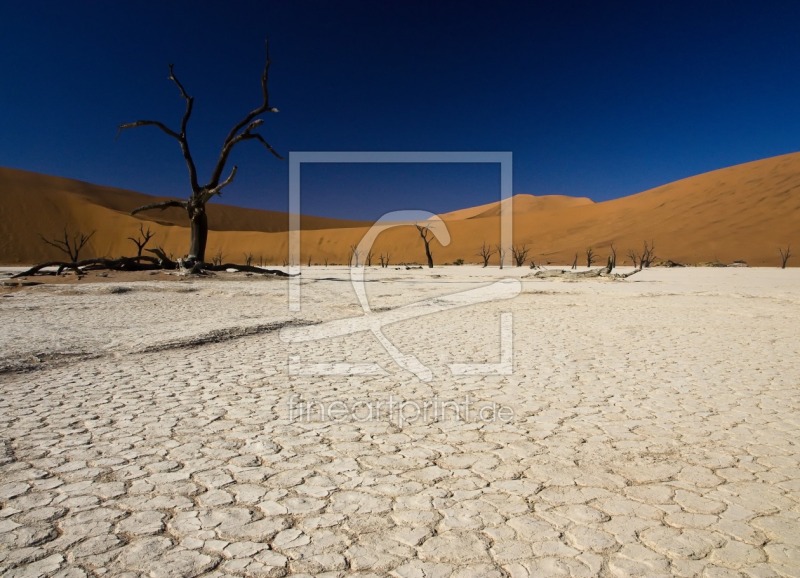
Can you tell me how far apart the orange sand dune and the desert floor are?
45.9 m

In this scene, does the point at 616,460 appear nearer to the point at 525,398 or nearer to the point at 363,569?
the point at 525,398

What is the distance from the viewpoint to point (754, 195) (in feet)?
176

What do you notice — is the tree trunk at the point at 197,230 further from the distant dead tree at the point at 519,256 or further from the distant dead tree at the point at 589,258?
the distant dead tree at the point at 589,258

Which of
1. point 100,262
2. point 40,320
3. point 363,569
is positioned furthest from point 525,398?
point 100,262

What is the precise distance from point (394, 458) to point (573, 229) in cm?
6517

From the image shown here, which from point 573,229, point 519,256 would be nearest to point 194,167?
point 519,256

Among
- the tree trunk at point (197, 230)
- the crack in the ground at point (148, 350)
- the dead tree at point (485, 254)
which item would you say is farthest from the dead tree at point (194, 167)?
the dead tree at point (485, 254)

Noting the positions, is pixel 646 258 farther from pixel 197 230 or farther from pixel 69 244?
pixel 69 244

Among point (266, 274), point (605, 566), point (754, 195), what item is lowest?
point (605, 566)

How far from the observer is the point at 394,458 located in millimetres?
2828

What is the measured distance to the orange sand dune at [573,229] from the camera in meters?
47.3

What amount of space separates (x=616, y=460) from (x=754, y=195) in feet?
213

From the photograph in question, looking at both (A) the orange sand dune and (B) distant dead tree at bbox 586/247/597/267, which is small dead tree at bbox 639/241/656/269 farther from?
(B) distant dead tree at bbox 586/247/597/267

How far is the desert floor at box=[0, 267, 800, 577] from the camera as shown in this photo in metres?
1.89
